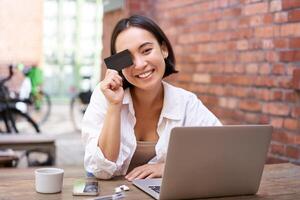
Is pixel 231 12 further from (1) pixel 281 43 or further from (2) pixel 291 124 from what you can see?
(2) pixel 291 124

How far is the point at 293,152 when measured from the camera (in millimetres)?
2268

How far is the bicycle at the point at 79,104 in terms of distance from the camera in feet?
22.2

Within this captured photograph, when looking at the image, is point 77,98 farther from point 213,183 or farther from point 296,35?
point 213,183

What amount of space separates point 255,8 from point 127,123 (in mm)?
1194

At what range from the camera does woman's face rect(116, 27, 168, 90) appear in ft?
5.41

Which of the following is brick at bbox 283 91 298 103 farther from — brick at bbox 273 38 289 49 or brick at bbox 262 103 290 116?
brick at bbox 273 38 289 49

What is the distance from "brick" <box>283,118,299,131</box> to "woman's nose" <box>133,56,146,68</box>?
3.13ft

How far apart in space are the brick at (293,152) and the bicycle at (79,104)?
4.48 metres

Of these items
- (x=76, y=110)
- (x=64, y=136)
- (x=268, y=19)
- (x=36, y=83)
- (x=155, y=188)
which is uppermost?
(x=268, y=19)

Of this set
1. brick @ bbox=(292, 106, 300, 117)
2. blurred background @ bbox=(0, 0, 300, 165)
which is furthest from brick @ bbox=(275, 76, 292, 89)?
brick @ bbox=(292, 106, 300, 117)

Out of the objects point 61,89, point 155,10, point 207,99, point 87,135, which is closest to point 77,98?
point 61,89

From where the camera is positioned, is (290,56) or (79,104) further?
(79,104)

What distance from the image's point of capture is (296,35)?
7.29 ft

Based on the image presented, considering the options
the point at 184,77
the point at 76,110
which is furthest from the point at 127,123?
the point at 76,110
